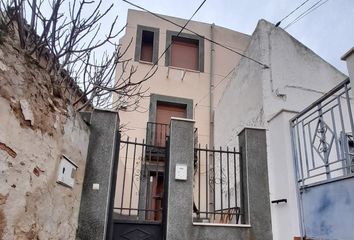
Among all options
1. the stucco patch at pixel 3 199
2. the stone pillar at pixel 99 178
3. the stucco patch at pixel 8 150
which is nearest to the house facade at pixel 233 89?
the stone pillar at pixel 99 178

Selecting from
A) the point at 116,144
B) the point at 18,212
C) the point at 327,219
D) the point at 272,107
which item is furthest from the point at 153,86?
the point at 18,212

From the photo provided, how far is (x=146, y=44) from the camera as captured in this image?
10.2m

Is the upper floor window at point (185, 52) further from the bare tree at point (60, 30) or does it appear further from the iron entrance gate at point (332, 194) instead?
the iron entrance gate at point (332, 194)

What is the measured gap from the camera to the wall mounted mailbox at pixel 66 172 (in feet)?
9.60

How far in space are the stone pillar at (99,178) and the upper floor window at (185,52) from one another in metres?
6.14

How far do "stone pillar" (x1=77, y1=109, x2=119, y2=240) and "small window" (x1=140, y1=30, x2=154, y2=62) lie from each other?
614cm

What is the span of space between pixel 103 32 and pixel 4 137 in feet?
7.70

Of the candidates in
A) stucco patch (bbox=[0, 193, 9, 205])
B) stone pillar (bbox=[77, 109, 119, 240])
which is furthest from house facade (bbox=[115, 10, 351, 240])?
stucco patch (bbox=[0, 193, 9, 205])

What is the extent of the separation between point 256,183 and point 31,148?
10.9 feet

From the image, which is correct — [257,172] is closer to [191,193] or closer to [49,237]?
[191,193]

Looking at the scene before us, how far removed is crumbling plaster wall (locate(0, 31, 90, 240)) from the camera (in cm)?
200

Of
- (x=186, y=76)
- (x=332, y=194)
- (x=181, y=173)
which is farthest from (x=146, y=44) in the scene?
(x=332, y=194)

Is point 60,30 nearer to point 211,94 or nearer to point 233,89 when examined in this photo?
point 233,89

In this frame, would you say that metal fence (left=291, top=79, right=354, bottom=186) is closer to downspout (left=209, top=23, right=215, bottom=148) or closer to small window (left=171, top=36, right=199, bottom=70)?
downspout (left=209, top=23, right=215, bottom=148)
